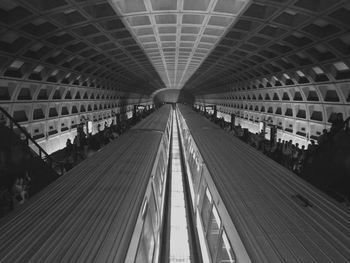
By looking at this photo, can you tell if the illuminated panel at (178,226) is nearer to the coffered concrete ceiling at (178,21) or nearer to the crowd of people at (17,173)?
the crowd of people at (17,173)

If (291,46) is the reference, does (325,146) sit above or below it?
below

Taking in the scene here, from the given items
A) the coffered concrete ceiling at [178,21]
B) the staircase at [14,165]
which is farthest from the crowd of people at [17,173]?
the coffered concrete ceiling at [178,21]

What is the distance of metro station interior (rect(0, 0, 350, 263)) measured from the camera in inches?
123

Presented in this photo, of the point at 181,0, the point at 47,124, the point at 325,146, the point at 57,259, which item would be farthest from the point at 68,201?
the point at 47,124

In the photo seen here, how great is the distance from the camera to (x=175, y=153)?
19.0 meters

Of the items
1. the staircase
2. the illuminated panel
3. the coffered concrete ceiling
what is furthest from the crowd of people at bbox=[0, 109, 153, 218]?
the coffered concrete ceiling

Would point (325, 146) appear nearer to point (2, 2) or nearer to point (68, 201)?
point (68, 201)

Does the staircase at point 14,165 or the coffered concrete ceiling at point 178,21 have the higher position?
the coffered concrete ceiling at point 178,21

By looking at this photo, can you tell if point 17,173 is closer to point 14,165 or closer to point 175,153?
point 14,165

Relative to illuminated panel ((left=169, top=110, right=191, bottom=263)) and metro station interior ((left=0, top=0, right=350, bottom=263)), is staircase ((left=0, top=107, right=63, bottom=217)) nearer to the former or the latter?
metro station interior ((left=0, top=0, right=350, bottom=263))

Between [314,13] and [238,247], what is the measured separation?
8105mm

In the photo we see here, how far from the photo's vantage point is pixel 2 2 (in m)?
7.40

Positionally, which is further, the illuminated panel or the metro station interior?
the illuminated panel

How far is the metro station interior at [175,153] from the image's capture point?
10.3ft
